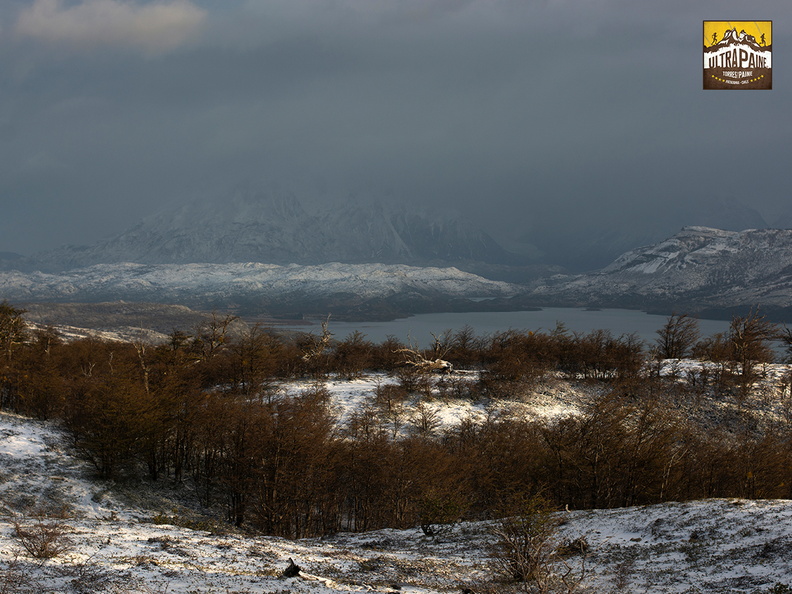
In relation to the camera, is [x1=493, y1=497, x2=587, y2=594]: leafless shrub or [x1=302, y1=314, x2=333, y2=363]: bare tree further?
[x1=302, y1=314, x2=333, y2=363]: bare tree

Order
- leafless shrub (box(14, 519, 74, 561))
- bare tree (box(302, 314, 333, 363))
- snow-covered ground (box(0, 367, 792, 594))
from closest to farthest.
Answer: snow-covered ground (box(0, 367, 792, 594))
leafless shrub (box(14, 519, 74, 561))
bare tree (box(302, 314, 333, 363))

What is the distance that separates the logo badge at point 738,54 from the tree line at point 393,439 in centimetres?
2875

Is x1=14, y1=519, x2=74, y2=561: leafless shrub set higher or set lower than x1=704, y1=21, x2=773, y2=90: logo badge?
lower

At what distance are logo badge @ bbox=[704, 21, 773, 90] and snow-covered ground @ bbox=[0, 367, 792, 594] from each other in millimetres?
37360

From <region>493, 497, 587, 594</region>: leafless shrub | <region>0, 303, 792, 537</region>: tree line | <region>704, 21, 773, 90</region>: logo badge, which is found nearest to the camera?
<region>493, 497, 587, 594</region>: leafless shrub

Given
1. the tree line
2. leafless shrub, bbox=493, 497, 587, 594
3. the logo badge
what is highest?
the logo badge

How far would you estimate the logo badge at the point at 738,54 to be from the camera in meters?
39.1

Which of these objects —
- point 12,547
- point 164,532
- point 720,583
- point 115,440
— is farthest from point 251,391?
point 720,583

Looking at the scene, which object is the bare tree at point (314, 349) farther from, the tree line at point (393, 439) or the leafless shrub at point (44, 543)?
the leafless shrub at point (44, 543)

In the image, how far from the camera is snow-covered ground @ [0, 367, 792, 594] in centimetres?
1164

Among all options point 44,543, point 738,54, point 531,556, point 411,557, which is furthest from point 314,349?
point 738,54

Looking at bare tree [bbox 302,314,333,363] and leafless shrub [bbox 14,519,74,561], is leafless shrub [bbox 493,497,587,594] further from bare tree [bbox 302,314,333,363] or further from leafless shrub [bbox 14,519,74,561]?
bare tree [bbox 302,314,333,363]

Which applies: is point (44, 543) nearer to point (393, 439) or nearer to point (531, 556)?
point (531, 556)

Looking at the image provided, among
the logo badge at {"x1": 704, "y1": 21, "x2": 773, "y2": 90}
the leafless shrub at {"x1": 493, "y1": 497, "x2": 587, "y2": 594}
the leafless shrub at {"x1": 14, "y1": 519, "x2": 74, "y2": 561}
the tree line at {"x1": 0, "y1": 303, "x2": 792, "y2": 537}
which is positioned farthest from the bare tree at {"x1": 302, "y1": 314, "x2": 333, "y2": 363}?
the logo badge at {"x1": 704, "y1": 21, "x2": 773, "y2": 90}
